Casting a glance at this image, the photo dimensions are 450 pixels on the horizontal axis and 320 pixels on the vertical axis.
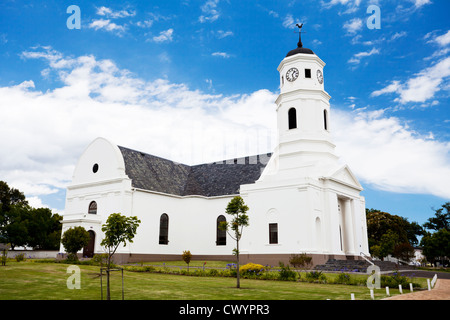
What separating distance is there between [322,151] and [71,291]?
24927 mm

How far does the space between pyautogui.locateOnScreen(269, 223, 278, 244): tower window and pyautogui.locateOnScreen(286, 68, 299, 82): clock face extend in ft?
45.0

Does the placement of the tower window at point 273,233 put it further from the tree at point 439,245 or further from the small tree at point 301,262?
the tree at point 439,245

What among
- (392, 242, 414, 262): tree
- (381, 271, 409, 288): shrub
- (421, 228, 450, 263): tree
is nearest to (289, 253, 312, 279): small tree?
(381, 271, 409, 288): shrub

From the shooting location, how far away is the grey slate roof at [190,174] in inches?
1457

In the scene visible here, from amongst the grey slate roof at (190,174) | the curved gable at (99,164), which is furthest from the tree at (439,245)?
the curved gable at (99,164)

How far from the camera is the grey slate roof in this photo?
3700 cm

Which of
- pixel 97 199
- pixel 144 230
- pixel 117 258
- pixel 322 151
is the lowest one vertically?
pixel 117 258

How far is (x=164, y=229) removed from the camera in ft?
121

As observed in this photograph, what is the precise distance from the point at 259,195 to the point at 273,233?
349 centimetres

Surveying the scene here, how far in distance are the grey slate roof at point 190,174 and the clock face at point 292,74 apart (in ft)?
27.3
